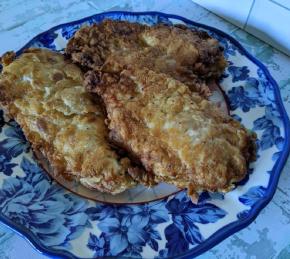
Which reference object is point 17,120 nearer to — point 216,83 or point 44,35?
point 44,35

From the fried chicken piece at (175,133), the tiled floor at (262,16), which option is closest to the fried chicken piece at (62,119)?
the fried chicken piece at (175,133)

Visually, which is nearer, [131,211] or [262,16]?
[131,211]

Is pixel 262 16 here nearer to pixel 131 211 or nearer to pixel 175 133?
pixel 175 133

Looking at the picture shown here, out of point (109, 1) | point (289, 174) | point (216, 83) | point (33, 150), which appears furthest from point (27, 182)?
point (109, 1)

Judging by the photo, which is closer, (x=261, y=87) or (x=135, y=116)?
(x=135, y=116)

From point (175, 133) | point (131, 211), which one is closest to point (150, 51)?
point (175, 133)

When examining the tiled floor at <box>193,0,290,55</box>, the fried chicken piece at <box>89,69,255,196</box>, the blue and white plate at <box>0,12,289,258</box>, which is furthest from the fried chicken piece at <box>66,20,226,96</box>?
the tiled floor at <box>193,0,290,55</box>
